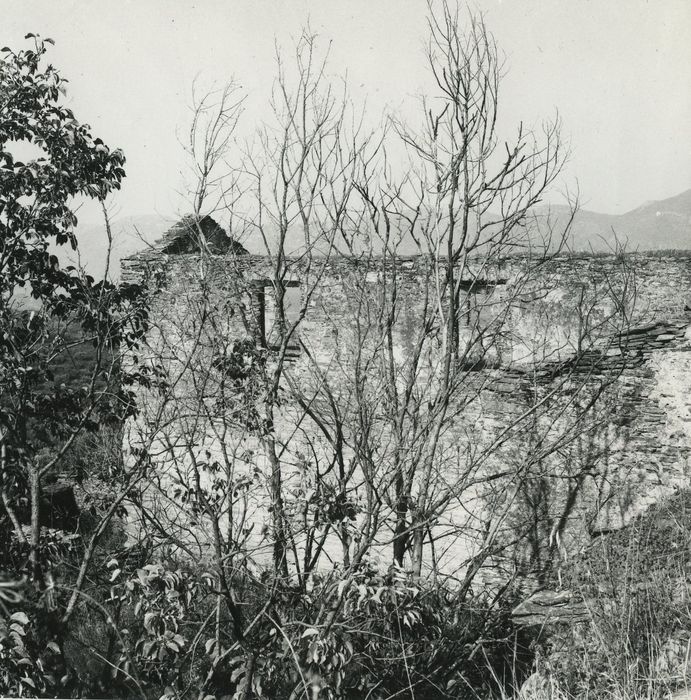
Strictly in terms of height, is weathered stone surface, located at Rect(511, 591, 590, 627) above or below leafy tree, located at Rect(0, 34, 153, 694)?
below

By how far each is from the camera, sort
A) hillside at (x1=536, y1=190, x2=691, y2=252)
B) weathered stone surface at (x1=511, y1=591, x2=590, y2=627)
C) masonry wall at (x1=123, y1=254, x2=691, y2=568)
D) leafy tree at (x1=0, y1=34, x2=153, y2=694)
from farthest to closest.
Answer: hillside at (x1=536, y1=190, x2=691, y2=252), masonry wall at (x1=123, y1=254, x2=691, y2=568), weathered stone surface at (x1=511, y1=591, x2=590, y2=627), leafy tree at (x1=0, y1=34, x2=153, y2=694)

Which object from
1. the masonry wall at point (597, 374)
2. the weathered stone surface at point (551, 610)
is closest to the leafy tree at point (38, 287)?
the masonry wall at point (597, 374)

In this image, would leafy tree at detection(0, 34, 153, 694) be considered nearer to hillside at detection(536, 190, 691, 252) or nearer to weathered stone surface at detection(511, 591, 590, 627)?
weathered stone surface at detection(511, 591, 590, 627)

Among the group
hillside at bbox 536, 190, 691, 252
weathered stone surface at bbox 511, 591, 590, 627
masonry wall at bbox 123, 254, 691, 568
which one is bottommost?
weathered stone surface at bbox 511, 591, 590, 627

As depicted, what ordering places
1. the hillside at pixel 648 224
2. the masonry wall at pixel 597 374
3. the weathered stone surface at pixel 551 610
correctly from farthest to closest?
the hillside at pixel 648 224, the masonry wall at pixel 597 374, the weathered stone surface at pixel 551 610

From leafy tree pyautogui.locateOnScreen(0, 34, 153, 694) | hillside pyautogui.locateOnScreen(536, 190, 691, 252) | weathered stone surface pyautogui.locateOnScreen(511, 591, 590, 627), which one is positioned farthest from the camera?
hillside pyautogui.locateOnScreen(536, 190, 691, 252)

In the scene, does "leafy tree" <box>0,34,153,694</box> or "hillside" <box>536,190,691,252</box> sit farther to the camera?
"hillside" <box>536,190,691,252</box>

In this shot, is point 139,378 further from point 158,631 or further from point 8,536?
point 158,631

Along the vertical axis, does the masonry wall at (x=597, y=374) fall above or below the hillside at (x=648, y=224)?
below

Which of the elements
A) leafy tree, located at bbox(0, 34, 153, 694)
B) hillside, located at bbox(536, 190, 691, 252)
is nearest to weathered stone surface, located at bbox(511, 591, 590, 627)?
leafy tree, located at bbox(0, 34, 153, 694)

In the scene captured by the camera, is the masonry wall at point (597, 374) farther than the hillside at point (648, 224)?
No

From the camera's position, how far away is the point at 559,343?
287 inches

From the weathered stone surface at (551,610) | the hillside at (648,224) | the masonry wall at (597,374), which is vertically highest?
the hillside at (648,224)

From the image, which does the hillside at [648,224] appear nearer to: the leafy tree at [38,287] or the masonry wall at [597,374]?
the masonry wall at [597,374]
